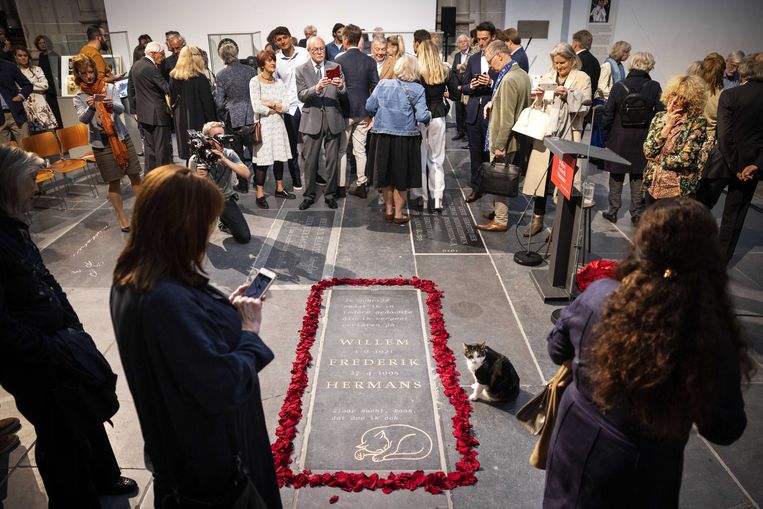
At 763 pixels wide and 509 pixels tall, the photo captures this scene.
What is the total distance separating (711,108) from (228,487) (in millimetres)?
6043

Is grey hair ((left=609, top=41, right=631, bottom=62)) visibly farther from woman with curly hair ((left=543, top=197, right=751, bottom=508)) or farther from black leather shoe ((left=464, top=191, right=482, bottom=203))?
woman with curly hair ((left=543, top=197, right=751, bottom=508))

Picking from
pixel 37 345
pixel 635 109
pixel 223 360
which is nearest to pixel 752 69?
pixel 635 109

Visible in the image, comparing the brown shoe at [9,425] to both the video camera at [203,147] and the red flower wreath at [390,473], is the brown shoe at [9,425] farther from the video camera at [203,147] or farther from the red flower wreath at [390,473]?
the video camera at [203,147]

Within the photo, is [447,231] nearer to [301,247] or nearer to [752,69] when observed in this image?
[301,247]

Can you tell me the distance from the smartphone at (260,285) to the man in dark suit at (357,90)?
194 inches

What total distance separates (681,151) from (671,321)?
3.77 meters

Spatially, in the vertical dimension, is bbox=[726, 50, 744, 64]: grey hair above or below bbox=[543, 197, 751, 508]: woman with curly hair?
above

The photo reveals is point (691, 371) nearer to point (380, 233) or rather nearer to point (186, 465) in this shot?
point (186, 465)

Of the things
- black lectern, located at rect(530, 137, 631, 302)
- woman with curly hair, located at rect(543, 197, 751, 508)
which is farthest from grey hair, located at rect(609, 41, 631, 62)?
woman with curly hair, located at rect(543, 197, 751, 508)

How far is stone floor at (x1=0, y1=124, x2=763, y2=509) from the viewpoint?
284 cm

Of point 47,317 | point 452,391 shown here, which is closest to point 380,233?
point 452,391

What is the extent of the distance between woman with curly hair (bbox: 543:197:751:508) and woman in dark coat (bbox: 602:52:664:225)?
484cm

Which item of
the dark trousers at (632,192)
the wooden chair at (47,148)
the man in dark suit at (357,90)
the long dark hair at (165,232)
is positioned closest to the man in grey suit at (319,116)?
the man in dark suit at (357,90)

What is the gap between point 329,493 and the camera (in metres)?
2.81
